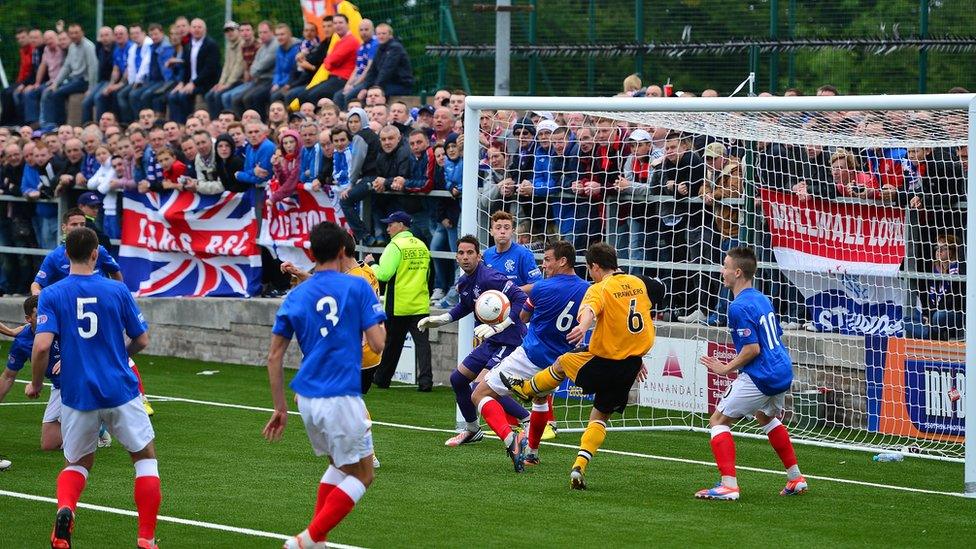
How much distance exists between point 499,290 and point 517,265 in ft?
1.96

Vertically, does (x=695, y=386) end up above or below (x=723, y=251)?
below

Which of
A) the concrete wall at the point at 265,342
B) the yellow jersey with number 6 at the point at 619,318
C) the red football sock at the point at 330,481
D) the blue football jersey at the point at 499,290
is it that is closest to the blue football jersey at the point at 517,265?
the blue football jersey at the point at 499,290

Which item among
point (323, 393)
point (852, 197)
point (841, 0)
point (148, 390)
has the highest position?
point (841, 0)

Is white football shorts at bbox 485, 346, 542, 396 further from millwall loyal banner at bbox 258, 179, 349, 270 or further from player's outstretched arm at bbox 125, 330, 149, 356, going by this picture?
millwall loyal banner at bbox 258, 179, 349, 270

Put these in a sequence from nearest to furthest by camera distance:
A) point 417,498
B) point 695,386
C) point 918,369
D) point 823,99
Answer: point 417,498 → point 823,99 → point 918,369 → point 695,386

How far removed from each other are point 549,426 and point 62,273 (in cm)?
449

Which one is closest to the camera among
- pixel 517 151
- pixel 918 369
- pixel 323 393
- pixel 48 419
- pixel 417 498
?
pixel 323 393

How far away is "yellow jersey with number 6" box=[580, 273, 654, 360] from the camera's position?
1059cm

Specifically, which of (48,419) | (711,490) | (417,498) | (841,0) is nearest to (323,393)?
(417,498)

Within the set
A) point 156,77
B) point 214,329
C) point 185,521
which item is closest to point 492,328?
point 185,521

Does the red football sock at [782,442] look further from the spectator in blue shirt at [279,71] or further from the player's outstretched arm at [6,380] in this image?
the spectator in blue shirt at [279,71]

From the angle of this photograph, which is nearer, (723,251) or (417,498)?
(417,498)

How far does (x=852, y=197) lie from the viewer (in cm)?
1379

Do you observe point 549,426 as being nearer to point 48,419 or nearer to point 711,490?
point 711,490
